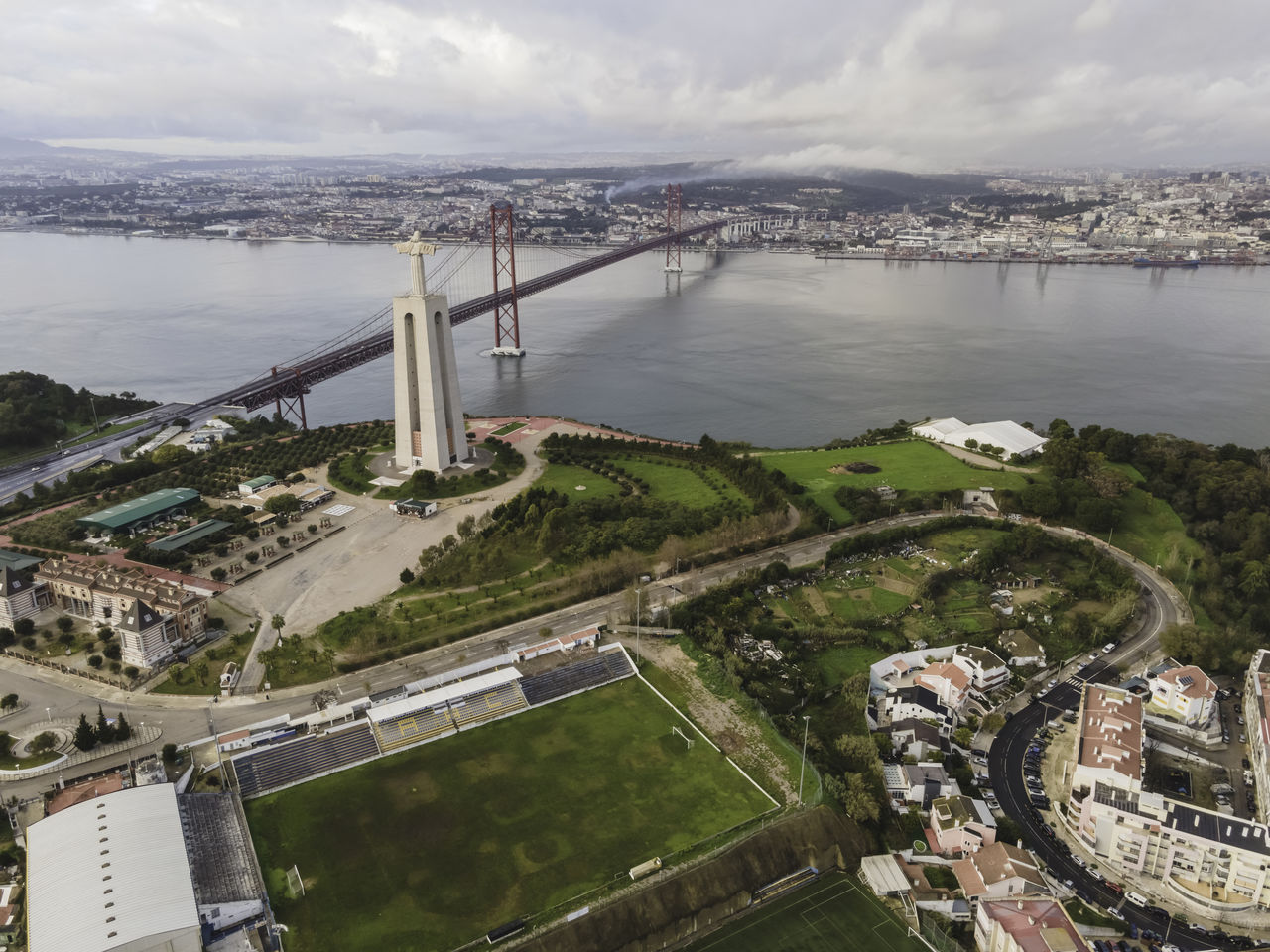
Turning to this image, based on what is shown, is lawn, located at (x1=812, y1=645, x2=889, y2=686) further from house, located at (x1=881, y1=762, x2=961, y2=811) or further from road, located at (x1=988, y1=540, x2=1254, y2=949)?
house, located at (x1=881, y1=762, x2=961, y2=811)

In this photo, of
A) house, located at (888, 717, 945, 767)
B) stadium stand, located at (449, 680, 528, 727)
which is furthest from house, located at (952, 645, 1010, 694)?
stadium stand, located at (449, 680, 528, 727)

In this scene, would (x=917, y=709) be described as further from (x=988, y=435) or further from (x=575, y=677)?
(x=988, y=435)

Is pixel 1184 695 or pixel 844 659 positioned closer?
pixel 1184 695

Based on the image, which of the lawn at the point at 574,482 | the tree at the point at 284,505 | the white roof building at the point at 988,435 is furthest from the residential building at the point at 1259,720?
the tree at the point at 284,505

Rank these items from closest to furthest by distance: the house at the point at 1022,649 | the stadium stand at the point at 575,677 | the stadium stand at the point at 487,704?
the stadium stand at the point at 487,704 < the stadium stand at the point at 575,677 < the house at the point at 1022,649

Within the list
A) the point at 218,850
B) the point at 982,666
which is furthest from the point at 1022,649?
the point at 218,850

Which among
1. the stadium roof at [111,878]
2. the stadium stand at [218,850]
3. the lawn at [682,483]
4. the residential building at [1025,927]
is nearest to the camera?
the stadium roof at [111,878]

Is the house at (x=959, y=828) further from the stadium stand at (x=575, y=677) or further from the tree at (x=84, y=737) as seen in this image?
the tree at (x=84, y=737)
